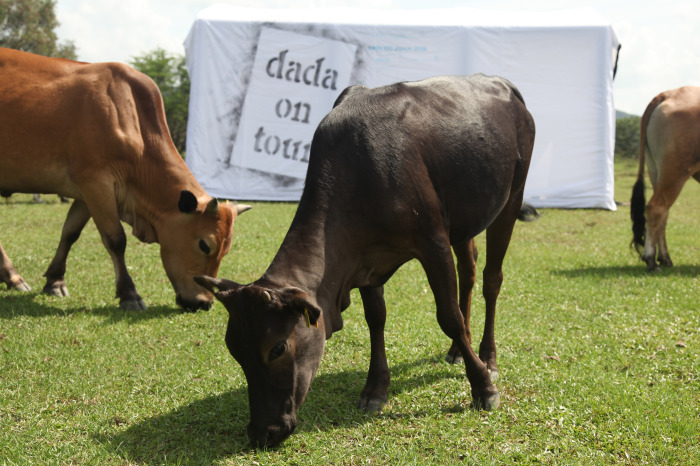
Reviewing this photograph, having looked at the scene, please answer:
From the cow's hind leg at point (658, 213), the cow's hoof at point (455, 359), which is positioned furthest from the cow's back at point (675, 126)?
the cow's hoof at point (455, 359)

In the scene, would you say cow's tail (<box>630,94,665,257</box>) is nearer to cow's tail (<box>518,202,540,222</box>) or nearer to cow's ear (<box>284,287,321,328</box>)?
cow's tail (<box>518,202,540,222</box>)

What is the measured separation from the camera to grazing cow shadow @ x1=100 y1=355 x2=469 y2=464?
3713 mm

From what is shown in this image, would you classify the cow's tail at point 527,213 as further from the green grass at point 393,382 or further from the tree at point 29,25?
the tree at point 29,25

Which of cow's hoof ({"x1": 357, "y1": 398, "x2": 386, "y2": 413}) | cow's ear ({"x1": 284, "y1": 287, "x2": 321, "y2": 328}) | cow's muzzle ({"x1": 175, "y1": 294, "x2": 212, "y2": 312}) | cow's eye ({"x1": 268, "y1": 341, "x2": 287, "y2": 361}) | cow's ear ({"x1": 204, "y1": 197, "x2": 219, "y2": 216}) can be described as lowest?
cow's muzzle ({"x1": 175, "y1": 294, "x2": 212, "y2": 312})

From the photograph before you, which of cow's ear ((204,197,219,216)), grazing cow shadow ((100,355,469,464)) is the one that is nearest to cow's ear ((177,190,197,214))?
cow's ear ((204,197,219,216))

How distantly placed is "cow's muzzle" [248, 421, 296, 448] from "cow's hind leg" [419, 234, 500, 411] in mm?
1145

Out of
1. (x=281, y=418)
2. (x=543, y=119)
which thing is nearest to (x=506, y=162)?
(x=281, y=418)

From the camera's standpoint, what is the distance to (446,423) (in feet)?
13.3

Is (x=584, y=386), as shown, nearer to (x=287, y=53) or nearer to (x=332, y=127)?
(x=332, y=127)

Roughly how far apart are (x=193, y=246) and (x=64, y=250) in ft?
5.87

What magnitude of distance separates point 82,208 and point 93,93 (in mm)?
1385

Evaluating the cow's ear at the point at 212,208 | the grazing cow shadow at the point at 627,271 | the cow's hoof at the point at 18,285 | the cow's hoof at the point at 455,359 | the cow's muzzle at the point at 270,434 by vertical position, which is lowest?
the grazing cow shadow at the point at 627,271

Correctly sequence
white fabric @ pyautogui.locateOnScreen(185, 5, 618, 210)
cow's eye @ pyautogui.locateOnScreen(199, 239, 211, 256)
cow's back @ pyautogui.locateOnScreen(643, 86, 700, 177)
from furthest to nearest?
white fabric @ pyautogui.locateOnScreen(185, 5, 618, 210), cow's back @ pyautogui.locateOnScreen(643, 86, 700, 177), cow's eye @ pyautogui.locateOnScreen(199, 239, 211, 256)

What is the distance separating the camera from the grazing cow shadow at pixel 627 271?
8320mm
